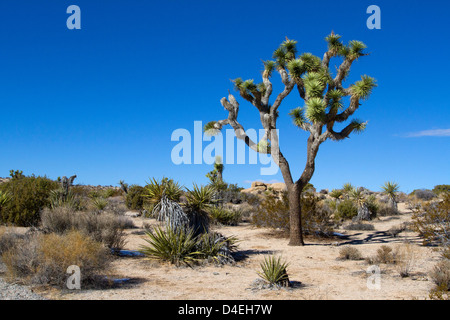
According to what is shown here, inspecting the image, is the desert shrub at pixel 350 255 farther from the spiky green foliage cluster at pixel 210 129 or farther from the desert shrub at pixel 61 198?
the desert shrub at pixel 61 198

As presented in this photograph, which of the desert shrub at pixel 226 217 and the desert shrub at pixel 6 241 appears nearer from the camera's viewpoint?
the desert shrub at pixel 6 241

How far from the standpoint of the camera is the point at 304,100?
53.5 ft

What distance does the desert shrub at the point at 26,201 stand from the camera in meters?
16.2

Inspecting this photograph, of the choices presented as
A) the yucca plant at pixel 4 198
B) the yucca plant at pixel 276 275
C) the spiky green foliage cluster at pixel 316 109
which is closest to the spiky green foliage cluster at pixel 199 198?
the yucca plant at pixel 276 275

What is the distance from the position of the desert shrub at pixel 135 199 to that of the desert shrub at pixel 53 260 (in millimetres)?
20691

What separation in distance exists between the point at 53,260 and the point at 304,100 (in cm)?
1198

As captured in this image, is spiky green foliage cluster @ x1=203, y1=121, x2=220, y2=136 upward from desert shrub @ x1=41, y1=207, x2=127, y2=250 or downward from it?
upward

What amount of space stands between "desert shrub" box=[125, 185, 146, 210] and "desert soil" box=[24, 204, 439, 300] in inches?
590

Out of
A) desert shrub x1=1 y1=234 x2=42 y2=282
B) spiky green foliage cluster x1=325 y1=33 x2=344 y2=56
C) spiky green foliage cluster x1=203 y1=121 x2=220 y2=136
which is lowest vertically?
desert shrub x1=1 y1=234 x2=42 y2=282

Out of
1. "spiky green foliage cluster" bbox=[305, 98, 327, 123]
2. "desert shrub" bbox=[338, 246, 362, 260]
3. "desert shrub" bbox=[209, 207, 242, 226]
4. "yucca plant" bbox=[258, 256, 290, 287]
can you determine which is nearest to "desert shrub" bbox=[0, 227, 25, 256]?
"yucca plant" bbox=[258, 256, 290, 287]

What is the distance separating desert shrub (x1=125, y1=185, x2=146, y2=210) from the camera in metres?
28.9

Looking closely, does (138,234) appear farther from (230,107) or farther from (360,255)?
(360,255)

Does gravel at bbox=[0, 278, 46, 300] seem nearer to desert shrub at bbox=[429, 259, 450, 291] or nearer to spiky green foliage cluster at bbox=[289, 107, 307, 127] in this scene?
desert shrub at bbox=[429, 259, 450, 291]
